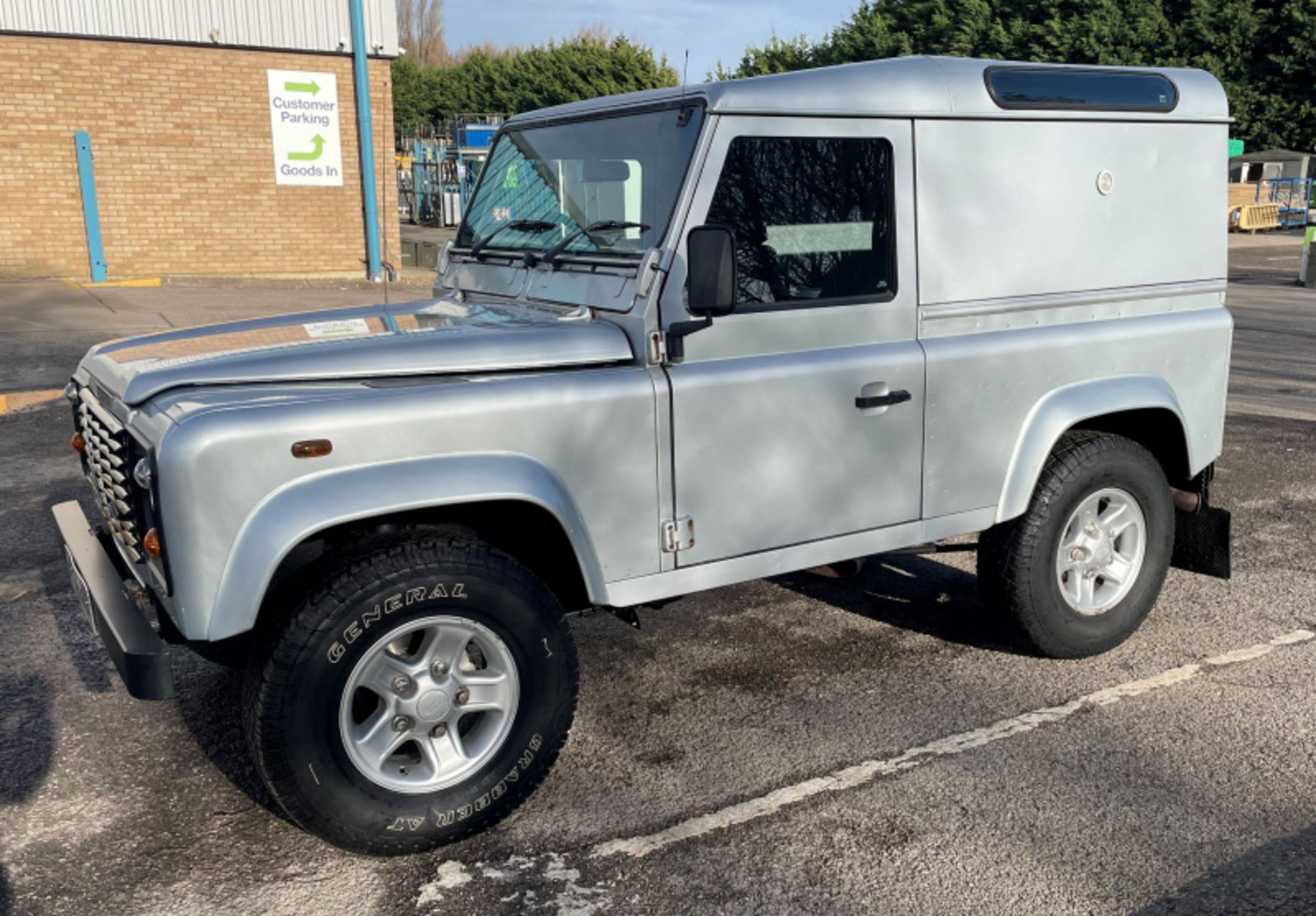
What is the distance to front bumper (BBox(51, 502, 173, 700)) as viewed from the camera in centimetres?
301

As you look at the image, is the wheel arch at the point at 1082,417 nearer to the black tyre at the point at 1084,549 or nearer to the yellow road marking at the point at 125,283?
the black tyre at the point at 1084,549

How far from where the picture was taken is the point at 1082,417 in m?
4.20

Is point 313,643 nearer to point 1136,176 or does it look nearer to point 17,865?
point 17,865

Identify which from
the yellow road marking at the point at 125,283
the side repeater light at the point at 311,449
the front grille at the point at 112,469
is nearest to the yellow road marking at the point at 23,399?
the front grille at the point at 112,469

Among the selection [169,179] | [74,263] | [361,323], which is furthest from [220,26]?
[361,323]

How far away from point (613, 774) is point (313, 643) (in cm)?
116

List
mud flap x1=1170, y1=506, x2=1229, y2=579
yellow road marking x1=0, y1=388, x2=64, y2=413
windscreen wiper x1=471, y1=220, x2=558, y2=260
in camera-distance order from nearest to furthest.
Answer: windscreen wiper x1=471, y1=220, x2=558, y2=260 < mud flap x1=1170, y1=506, x2=1229, y2=579 < yellow road marking x1=0, y1=388, x2=64, y2=413

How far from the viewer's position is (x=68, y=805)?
3510 mm

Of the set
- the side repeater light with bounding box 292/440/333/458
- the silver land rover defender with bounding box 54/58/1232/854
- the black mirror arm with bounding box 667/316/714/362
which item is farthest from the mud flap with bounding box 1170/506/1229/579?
the side repeater light with bounding box 292/440/333/458

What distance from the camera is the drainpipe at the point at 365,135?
1830 centimetres

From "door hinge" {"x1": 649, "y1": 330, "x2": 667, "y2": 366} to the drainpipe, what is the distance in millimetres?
16241

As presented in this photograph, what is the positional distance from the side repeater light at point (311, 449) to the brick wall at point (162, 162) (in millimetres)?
17274

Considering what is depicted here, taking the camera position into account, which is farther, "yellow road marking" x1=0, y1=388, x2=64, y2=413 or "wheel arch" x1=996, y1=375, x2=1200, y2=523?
"yellow road marking" x1=0, y1=388, x2=64, y2=413

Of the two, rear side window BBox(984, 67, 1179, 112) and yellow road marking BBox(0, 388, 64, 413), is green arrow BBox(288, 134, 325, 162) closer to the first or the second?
yellow road marking BBox(0, 388, 64, 413)
